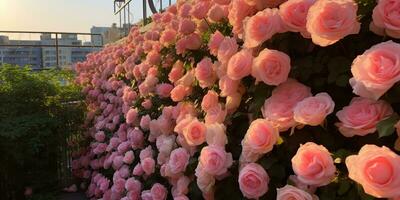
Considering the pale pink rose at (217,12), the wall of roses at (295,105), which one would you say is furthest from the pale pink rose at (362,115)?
the pale pink rose at (217,12)

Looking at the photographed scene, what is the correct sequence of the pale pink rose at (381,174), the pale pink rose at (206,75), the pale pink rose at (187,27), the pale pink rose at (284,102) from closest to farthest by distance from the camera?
1. the pale pink rose at (381,174)
2. the pale pink rose at (284,102)
3. the pale pink rose at (206,75)
4. the pale pink rose at (187,27)

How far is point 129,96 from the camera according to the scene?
452 centimetres

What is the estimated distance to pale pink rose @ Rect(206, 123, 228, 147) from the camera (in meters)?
2.25

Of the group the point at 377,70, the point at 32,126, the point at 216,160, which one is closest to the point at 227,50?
the point at 216,160

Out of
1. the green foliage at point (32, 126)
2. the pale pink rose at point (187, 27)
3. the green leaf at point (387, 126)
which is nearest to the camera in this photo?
the green leaf at point (387, 126)

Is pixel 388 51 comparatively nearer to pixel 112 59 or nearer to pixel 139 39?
pixel 139 39

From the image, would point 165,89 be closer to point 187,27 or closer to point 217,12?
point 187,27

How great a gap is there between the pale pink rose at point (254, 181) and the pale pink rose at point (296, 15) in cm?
55

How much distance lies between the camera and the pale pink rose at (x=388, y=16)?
1.58 m

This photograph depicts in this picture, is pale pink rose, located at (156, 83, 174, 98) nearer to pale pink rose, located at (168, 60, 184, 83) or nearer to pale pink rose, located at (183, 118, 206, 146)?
pale pink rose, located at (168, 60, 184, 83)

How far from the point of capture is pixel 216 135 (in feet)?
7.47

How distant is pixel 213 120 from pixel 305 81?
2.01ft

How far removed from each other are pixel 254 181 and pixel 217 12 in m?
1.25

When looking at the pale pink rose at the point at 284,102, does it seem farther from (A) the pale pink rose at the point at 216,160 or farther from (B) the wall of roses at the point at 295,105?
(A) the pale pink rose at the point at 216,160
